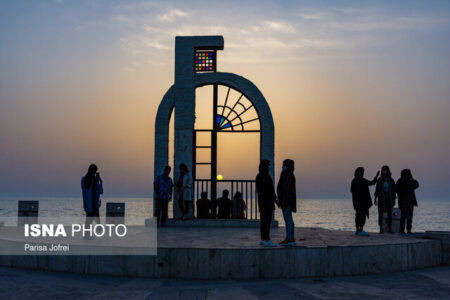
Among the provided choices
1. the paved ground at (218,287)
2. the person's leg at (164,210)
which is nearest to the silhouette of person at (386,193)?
the paved ground at (218,287)

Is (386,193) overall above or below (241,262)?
above

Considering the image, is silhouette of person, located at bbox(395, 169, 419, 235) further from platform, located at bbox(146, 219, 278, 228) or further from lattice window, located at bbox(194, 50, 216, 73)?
lattice window, located at bbox(194, 50, 216, 73)

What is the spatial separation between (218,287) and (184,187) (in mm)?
7166

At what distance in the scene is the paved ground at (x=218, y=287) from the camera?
7133 mm

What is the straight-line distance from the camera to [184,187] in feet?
48.5

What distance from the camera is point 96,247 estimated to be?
29.7 ft

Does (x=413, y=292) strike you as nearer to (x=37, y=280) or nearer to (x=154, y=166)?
(x=37, y=280)

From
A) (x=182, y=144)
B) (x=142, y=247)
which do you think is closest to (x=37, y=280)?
(x=142, y=247)

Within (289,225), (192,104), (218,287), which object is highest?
(192,104)

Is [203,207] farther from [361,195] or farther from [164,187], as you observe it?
[361,195]

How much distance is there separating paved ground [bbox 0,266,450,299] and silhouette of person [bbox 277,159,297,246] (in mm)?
1154

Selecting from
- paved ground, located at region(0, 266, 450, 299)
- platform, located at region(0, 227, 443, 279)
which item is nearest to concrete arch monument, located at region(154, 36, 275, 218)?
platform, located at region(0, 227, 443, 279)

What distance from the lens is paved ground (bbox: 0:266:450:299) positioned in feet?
23.4

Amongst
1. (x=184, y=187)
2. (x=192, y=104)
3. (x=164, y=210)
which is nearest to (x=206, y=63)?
(x=192, y=104)
